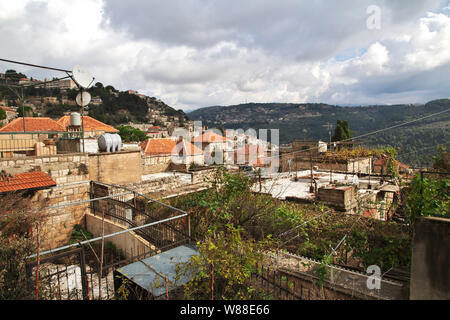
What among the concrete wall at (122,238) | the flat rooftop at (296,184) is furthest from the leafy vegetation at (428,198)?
the flat rooftop at (296,184)

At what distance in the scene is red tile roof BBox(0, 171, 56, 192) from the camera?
25.0ft

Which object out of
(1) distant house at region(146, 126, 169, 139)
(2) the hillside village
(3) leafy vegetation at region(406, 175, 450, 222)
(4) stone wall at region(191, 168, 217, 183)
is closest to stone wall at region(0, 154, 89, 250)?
(2) the hillside village

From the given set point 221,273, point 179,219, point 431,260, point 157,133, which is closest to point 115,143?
point 179,219

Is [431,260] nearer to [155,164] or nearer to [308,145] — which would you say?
[155,164]

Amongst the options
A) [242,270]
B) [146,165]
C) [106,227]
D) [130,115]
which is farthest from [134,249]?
[130,115]

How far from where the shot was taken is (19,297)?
333 centimetres

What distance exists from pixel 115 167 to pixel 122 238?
383 centimetres

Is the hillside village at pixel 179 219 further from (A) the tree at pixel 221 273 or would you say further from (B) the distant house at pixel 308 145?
(B) the distant house at pixel 308 145

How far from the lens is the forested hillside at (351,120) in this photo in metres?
31.0

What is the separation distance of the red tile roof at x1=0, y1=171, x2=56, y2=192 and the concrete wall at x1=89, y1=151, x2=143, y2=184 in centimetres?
184

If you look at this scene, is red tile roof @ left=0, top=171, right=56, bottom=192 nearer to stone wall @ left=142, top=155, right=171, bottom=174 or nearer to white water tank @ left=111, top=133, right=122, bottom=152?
white water tank @ left=111, top=133, right=122, bottom=152

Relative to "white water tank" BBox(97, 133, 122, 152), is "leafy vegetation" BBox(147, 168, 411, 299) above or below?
below

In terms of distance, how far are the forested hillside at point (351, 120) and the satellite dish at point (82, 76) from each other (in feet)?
64.6

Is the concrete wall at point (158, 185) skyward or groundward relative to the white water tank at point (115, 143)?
groundward
